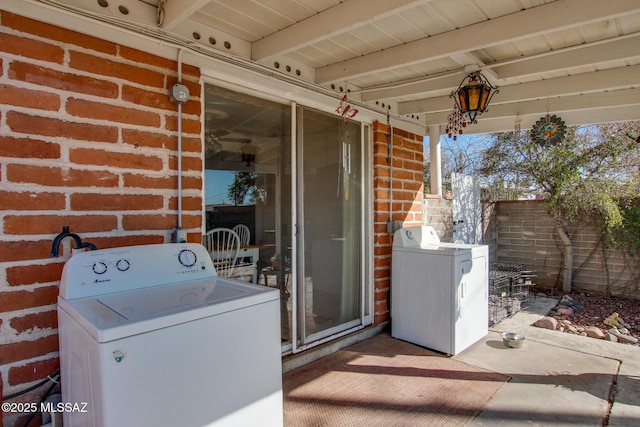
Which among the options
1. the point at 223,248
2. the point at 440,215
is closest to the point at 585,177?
the point at 440,215

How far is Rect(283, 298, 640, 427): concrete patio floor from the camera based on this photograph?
2.32 m

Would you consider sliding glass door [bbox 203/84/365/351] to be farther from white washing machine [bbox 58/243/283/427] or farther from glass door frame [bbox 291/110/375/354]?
white washing machine [bbox 58/243/283/427]

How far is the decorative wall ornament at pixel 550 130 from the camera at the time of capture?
3.33m

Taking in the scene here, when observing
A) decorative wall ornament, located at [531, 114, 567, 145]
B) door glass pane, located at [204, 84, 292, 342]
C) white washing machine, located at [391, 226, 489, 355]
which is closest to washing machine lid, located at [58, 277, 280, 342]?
door glass pane, located at [204, 84, 292, 342]

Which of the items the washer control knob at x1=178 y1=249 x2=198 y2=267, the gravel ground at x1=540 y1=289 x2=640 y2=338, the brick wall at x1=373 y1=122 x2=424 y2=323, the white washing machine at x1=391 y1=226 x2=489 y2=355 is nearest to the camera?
the washer control knob at x1=178 y1=249 x2=198 y2=267

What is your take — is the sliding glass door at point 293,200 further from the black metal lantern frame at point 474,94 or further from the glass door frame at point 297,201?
the black metal lantern frame at point 474,94

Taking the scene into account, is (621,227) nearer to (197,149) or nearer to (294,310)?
(294,310)

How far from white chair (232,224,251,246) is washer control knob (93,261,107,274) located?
1121 mm

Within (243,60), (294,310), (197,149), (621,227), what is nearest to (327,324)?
(294,310)

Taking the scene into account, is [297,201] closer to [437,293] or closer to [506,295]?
[437,293]

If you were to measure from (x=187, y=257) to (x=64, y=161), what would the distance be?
2.39 ft

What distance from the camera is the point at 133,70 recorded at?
199 cm

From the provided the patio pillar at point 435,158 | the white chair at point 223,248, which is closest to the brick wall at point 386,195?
the patio pillar at point 435,158

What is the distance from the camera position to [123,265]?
168 centimetres
